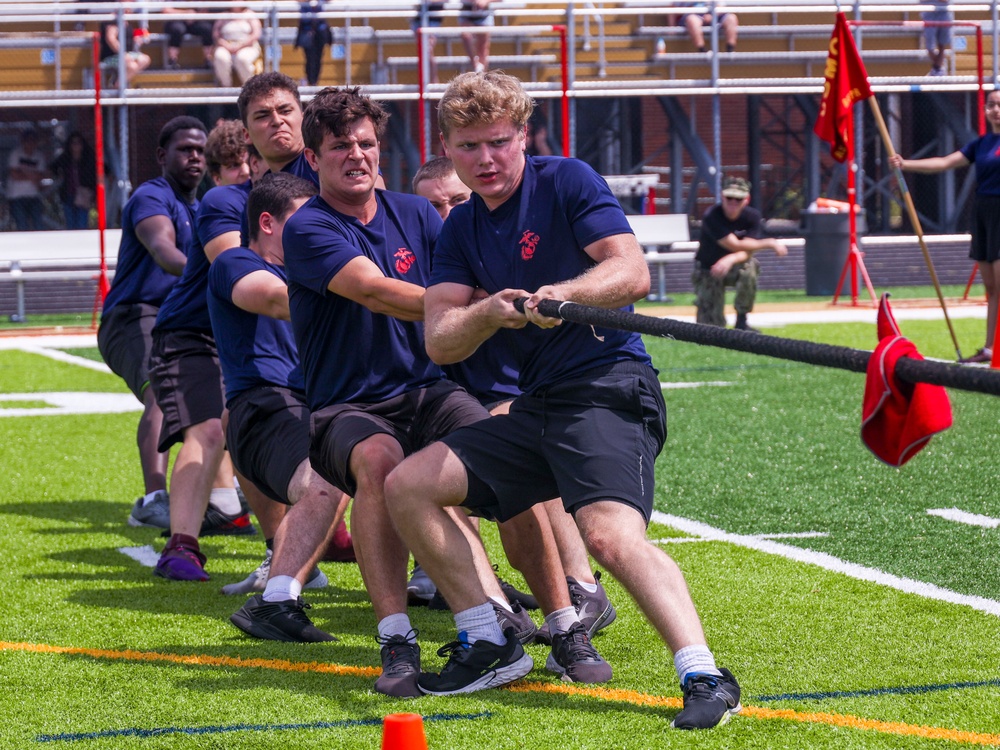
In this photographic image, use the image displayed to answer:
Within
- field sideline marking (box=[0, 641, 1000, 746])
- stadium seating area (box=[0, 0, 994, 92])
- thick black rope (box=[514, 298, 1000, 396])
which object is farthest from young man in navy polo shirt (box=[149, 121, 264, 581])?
stadium seating area (box=[0, 0, 994, 92])

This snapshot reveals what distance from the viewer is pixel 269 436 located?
5320mm

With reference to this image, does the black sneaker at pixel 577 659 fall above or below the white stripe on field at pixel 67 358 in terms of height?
below

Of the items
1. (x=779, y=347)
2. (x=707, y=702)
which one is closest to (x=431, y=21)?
(x=707, y=702)

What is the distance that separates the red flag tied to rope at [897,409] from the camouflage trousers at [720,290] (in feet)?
40.3

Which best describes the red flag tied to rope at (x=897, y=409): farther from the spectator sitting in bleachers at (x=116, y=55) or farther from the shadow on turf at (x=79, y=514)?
the spectator sitting in bleachers at (x=116, y=55)

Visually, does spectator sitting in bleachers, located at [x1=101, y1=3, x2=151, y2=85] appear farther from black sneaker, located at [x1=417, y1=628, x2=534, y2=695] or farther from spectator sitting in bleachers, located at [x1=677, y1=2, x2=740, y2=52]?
black sneaker, located at [x1=417, y1=628, x2=534, y2=695]

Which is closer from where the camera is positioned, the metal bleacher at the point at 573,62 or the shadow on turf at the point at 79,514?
the shadow on turf at the point at 79,514

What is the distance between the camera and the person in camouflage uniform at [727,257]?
50.1 ft

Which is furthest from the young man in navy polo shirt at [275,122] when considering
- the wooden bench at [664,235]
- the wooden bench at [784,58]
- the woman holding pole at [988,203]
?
the wooden bench at [784,58]

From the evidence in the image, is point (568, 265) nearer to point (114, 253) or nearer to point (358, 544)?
point (358, 544)

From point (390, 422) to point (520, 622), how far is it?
794mm

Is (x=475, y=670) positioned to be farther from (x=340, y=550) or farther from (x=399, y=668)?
(x=340, y=550)

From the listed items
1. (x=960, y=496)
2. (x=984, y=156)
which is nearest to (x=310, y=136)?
(x=960, y=496)

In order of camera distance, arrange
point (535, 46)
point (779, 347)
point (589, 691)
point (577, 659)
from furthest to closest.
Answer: point (535, 46)
point (577, 659)
point (589, 691)
point (779, 347)
